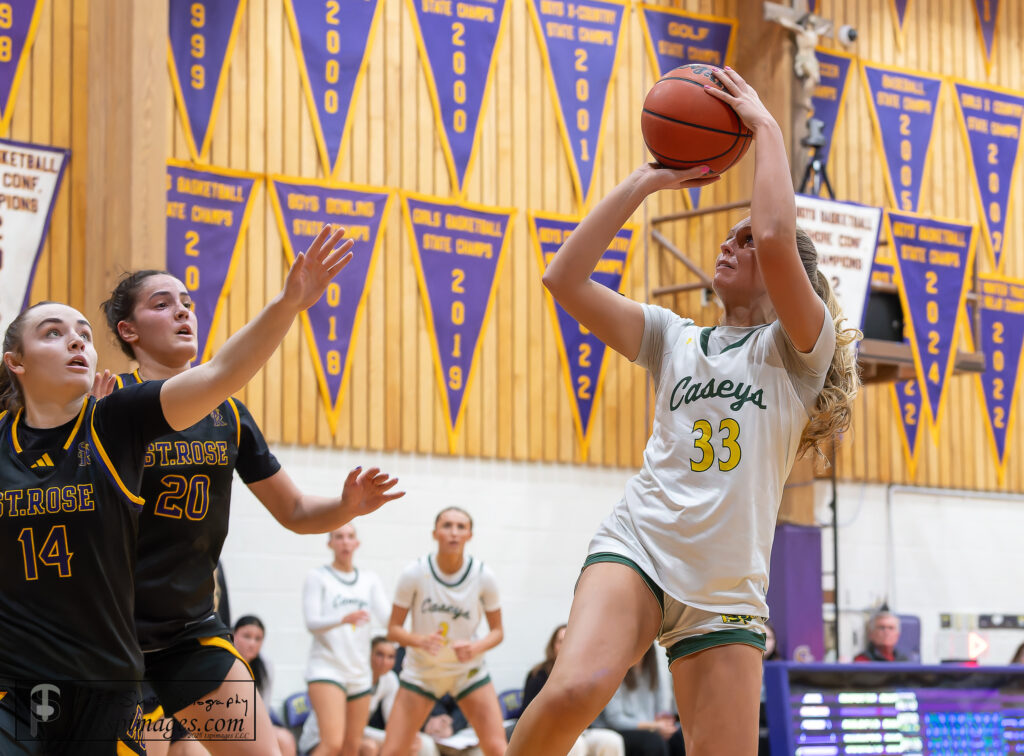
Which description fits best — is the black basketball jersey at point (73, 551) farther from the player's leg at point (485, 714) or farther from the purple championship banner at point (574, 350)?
the purple championship banner at point (574, 350)

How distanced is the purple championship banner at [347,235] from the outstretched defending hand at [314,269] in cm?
753

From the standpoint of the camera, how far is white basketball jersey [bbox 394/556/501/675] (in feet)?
27.7

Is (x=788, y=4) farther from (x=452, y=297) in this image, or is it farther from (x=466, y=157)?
(x=452, y=297)

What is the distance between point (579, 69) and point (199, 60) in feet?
12.1

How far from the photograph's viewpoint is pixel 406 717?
803cm

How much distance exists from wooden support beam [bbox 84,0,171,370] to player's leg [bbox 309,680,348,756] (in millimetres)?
2895

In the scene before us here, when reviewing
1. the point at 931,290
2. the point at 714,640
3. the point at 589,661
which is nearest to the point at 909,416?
the point at 931,290

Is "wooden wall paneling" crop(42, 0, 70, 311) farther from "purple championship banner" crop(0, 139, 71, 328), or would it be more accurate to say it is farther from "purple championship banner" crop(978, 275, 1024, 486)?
"purple championship banner" crop(978, 275, 1024, 486)

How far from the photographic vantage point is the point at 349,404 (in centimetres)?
1098

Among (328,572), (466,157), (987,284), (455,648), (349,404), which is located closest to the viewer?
(455,648)

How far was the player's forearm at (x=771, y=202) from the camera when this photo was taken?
341 cm

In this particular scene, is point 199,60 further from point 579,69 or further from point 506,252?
point 579,69

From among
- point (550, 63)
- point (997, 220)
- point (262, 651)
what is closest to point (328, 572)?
point (262, 651)

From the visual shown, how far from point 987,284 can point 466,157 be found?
→ 620 cm
